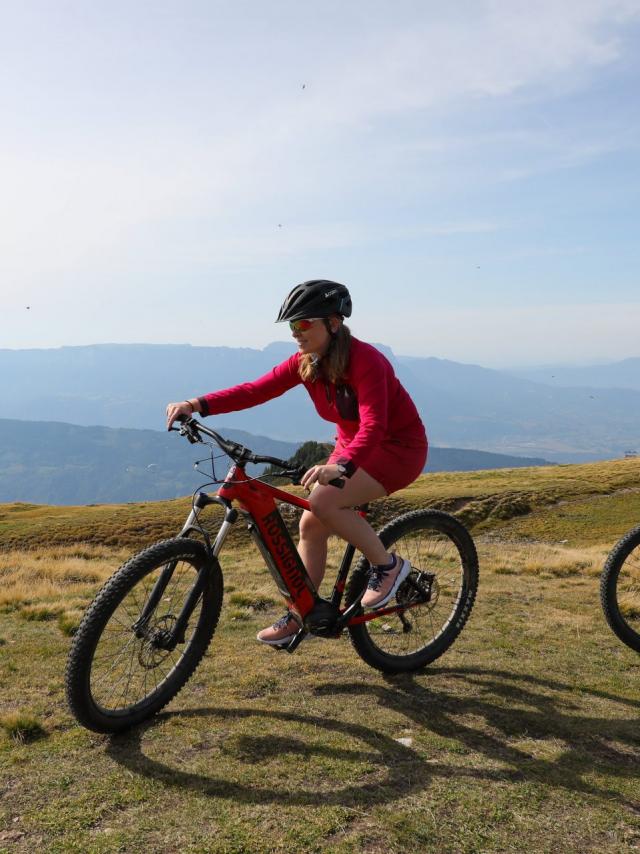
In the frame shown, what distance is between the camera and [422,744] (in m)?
4.70

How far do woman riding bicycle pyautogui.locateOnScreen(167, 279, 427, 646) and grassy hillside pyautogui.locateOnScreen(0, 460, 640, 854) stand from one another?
0.95 meters

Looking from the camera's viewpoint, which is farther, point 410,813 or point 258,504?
point 258,504

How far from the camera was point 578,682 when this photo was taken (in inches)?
245

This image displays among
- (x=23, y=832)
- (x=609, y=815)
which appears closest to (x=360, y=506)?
(x=609, y=815)

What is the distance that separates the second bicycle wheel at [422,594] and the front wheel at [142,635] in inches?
59.1

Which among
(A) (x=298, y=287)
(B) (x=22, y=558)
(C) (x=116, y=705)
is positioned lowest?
(B) (x=22, y=558)

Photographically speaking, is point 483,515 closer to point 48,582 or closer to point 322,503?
point 48,582

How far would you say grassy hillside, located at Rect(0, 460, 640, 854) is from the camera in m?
3.53

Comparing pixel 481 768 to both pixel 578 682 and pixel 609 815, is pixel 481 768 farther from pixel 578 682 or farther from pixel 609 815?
pixel 578 682

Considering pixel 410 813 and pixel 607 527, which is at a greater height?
pixel 410 813

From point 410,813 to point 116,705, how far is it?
2402mm

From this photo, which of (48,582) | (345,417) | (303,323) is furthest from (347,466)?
(48,582)

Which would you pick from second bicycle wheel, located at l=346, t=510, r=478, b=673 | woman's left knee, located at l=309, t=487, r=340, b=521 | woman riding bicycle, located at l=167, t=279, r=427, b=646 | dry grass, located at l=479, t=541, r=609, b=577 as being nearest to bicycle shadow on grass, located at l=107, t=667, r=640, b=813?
second bicycle wheel, located at l=346, t=510, r=478, b=673

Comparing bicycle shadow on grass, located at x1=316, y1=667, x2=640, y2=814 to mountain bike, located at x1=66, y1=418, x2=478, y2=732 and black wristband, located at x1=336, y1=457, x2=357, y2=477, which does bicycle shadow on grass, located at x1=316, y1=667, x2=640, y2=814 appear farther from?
black wristband, located at x1=336, y1=457, x2=357, y2=477
